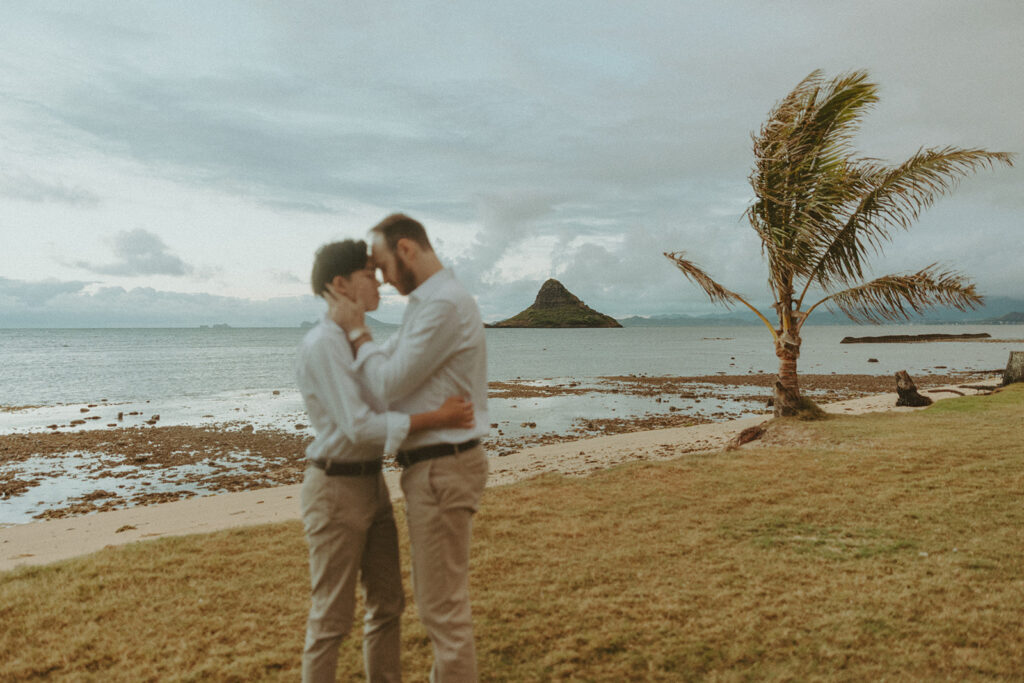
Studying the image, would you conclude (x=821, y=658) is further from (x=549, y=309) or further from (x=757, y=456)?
(x=549, y=309)

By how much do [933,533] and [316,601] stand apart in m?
5.90

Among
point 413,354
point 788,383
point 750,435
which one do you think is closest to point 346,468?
point 413,354

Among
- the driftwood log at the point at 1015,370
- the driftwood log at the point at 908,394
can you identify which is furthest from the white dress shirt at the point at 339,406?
the driftwood log at the point at 1015,370

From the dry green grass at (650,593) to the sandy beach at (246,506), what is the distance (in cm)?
230

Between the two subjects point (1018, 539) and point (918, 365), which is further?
point (918, 365)

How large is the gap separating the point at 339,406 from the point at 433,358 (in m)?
0.44

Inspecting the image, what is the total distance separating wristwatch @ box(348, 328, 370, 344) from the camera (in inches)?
105

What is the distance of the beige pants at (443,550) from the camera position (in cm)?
270

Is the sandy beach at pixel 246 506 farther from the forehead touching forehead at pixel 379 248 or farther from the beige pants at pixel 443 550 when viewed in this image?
the forehead touching forehead at pixel 379 248

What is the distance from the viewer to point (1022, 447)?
9.45 meters

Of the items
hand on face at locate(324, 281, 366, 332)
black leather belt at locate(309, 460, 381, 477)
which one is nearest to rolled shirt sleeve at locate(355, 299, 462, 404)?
hand on face at locate(324, 281, 366, 332)

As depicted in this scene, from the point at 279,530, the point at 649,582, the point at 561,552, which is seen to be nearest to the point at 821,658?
the point at 649,582

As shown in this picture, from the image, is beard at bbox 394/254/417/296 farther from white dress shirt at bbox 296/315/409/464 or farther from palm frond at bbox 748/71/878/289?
palm frond at bbox 748/71/878/289

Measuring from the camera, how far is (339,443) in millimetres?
2680
